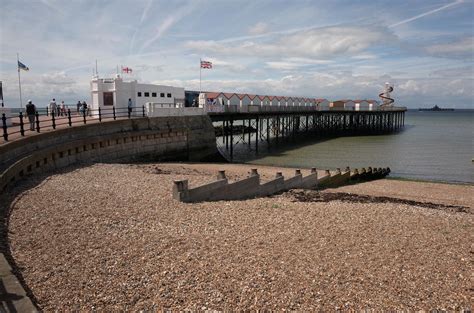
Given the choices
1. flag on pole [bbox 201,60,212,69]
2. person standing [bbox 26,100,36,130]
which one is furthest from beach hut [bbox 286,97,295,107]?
person standing [bbox 26,100,36,130]

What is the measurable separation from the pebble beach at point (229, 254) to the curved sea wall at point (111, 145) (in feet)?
7.03

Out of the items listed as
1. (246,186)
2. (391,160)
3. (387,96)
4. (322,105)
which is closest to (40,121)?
(246,186)

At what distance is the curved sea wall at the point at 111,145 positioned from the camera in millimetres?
13133

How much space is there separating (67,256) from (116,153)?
49.5 feet

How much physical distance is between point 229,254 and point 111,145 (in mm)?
15434

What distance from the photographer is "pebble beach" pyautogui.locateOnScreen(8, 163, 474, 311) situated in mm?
5656

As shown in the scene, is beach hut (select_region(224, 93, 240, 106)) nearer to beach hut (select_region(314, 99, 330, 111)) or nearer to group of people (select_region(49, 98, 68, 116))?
beach hut (select_region(314, 99, 330, 111))

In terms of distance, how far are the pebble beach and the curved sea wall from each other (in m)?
2.14

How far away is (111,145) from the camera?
2084 cm

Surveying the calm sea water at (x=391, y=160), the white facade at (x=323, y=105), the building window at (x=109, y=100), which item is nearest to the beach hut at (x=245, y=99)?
the white facade at (x=323, y=105)

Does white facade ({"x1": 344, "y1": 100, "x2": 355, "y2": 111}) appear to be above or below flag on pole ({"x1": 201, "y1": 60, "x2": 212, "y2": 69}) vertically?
below

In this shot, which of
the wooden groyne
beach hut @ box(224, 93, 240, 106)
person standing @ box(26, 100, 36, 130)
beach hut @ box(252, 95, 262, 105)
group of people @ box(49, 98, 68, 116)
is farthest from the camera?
beach hut @ box(252, 95, 262, 105)

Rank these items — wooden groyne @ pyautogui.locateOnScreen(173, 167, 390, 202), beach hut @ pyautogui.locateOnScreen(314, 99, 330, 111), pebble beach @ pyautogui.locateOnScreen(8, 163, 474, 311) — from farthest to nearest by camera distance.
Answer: beach hut @ pyautogui.locateOnScreen(314, 99, 330, 111), wooden groyne @ pyautogui.locateOnScreen(173, 167, 390, 202), pebble beach @ pyautogui.locateOnScreen(8, 163, 474, 311)

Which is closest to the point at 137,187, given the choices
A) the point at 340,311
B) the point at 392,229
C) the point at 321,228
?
the point at 321,228
